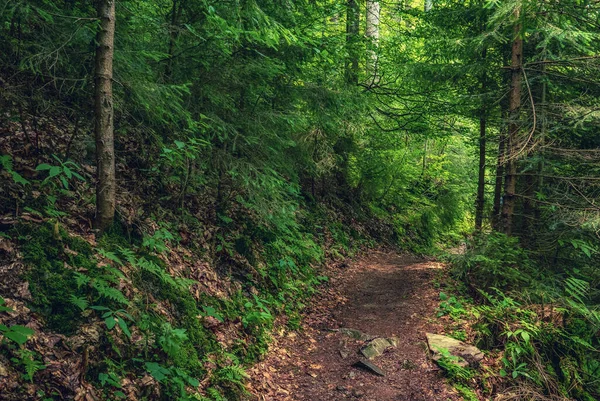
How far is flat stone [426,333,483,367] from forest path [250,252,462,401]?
170mm

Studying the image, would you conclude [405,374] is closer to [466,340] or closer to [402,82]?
[466,340]

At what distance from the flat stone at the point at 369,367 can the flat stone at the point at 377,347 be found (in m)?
0.19

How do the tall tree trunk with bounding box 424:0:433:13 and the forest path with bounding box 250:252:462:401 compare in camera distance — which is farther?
the tall tree trunk with bounding box 424:0:433:13

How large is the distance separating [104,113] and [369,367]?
4945 mm

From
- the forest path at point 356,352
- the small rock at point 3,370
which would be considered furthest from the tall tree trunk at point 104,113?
the forest path at point 356,352

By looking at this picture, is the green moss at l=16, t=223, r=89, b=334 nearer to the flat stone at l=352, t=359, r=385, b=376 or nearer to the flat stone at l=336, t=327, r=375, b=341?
the flat stone at l=352, t=359, r=385, b=376

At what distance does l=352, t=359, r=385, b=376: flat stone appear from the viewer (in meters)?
5.57

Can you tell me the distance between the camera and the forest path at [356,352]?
515cm

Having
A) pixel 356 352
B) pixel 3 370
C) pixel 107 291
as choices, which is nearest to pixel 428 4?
pixel 356 352

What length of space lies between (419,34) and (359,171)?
17.8 feet

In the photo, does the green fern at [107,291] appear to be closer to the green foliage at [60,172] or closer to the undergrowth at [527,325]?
the green foliage at [60,172]

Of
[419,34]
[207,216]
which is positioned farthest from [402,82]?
[207,216]

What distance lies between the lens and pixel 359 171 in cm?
1490

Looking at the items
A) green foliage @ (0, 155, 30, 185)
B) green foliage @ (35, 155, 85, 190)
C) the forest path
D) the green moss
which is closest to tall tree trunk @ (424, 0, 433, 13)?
the forest path
